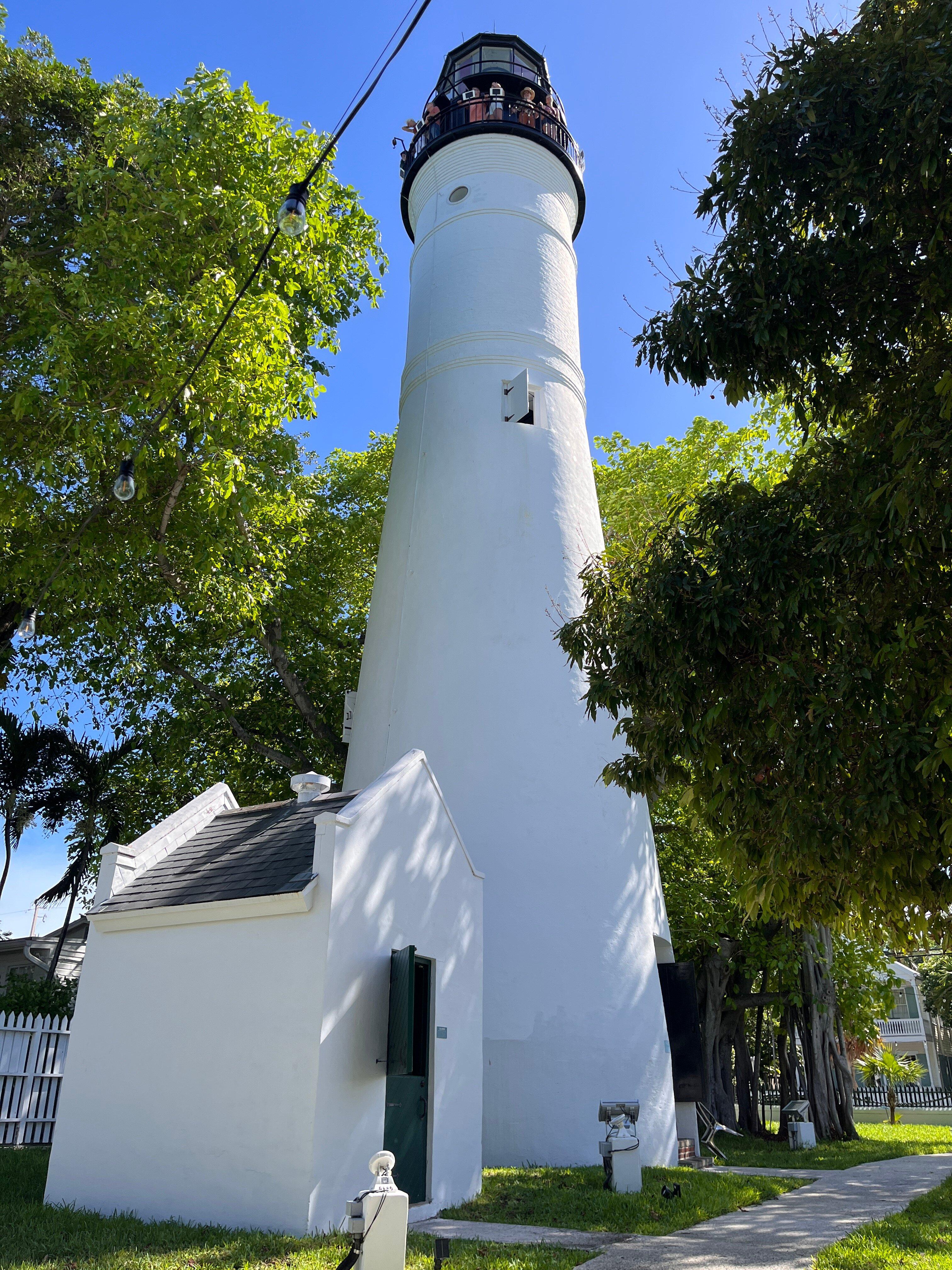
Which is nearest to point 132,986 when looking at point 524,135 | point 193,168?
point 193,168

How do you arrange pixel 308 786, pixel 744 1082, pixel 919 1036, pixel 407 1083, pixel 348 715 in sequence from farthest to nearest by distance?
pixel 919 1036
pixel 744 1082
pixel 348 715
pixel 308 786
pixel 407 1083

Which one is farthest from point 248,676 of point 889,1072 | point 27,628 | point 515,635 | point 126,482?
point 889,1072

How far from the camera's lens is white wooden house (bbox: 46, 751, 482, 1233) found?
8266 millimetres

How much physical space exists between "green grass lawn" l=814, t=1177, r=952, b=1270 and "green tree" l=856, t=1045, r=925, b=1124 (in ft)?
70.1

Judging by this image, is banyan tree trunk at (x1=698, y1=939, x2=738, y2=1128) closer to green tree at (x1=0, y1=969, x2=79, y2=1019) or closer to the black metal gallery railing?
green tree at (x1=0, y1=969, x2=79, y2=1019)

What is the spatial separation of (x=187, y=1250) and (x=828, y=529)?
7.30m

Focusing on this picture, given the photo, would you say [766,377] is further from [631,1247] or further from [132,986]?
[132,986]

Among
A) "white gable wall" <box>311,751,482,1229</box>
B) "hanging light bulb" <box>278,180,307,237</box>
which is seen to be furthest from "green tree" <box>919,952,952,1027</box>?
"hanging light bulb" <box>278,180,307,237</box>

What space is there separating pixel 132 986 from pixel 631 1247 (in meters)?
5.38

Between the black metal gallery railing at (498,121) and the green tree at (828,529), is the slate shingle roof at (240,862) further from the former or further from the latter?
the black metal gallery railing at (498,121)

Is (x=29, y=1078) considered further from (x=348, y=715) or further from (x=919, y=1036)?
(x=919, y=1036)

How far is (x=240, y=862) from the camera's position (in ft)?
32.8

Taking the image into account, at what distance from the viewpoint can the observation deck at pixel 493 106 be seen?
18.5 metres

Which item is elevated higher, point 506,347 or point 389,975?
point 506,347
